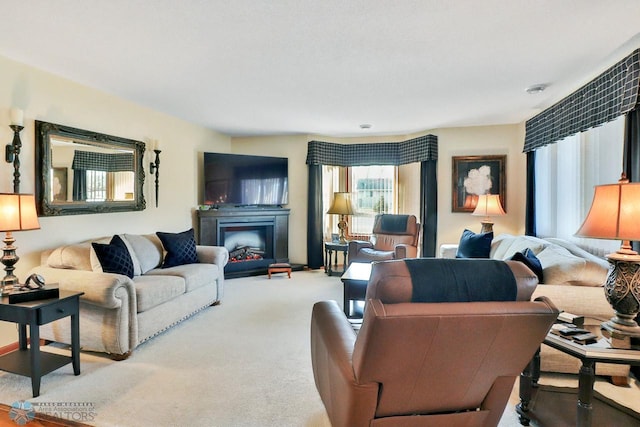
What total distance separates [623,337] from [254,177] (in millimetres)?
4950

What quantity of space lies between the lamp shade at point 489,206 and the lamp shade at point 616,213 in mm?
2959

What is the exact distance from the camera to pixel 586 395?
5.24 ft

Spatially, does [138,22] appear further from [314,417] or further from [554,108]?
[554,108]

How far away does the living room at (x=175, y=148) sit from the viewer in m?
2.96

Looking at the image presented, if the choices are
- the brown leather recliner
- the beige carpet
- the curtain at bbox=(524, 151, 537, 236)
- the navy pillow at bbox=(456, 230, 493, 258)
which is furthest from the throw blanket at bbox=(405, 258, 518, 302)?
the curtain at bbox=(524, 151, 537, 236)

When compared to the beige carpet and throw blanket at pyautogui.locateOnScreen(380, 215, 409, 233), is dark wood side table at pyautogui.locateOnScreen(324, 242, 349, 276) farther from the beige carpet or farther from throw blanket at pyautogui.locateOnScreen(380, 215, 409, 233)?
the beige carpet

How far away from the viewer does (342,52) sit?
270cm

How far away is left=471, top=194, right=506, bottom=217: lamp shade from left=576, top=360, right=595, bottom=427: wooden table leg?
3324 mm

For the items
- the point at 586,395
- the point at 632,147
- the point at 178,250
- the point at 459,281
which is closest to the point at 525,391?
the point at 586,395

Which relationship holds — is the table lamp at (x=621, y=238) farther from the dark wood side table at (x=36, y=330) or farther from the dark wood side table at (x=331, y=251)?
the dark wood side table at (x=331, y=251)

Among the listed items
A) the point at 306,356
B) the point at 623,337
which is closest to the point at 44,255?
the point at 306,356

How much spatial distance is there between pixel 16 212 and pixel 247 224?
3470mm

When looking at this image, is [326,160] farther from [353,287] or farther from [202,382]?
[202,382]

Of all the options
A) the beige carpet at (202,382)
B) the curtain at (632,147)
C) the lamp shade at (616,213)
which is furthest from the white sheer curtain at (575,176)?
the beige carpet at (202,382)
